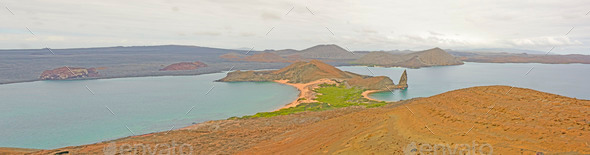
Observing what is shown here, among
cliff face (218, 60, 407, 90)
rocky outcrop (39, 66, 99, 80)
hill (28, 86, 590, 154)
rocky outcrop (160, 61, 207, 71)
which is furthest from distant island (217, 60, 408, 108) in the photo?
rocky outcrop (160, 61, 207, 71)

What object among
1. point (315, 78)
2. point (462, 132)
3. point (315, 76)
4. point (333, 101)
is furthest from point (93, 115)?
point (315, 76)

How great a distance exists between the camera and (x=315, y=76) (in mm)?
100000

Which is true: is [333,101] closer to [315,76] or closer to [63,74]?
[315,76]

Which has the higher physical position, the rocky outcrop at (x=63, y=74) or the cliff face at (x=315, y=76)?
the rocky outcrop at (x=63, y=74)

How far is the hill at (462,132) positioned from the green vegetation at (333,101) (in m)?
27.4

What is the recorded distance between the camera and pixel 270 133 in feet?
80.2

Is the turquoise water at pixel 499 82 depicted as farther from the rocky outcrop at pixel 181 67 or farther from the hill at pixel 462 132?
the rocky outcrop at pixel 181 67

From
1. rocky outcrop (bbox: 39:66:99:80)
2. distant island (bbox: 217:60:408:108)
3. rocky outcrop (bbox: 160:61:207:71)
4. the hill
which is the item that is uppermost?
rocky outcrop (bbox: 160:61:207:71)

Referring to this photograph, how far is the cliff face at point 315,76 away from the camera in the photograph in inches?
3305

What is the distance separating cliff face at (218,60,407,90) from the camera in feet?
275

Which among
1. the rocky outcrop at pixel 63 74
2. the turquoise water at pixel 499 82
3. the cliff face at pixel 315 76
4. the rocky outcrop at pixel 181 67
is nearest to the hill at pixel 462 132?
the turquoise water at pixel 499 82

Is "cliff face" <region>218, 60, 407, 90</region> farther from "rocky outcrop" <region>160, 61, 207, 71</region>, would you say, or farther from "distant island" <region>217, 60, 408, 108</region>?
"rocky outcrop" <region>160, 61, 207, 71</region>

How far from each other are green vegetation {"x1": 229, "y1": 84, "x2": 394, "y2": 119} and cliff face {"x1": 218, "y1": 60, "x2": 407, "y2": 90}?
248 inches

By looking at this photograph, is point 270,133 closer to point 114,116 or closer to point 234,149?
point 234,149
